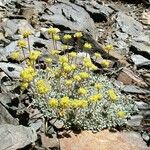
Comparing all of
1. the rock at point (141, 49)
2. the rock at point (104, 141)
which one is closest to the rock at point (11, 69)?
the rock at point (104, 141)

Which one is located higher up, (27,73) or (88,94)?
(27,73)

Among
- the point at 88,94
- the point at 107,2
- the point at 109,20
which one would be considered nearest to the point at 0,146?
the point at 88,94

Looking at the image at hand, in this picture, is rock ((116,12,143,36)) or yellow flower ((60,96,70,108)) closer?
yellow flower ((60,96,70,108))

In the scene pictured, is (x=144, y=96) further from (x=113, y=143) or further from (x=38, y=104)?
(x=38, y=104)

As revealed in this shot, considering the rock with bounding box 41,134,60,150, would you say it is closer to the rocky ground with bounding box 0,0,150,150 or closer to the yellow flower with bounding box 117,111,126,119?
the rocky ground with bounding box 0,0,150,150

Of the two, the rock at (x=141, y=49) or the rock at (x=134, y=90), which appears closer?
the rock at (x=134, y=90)

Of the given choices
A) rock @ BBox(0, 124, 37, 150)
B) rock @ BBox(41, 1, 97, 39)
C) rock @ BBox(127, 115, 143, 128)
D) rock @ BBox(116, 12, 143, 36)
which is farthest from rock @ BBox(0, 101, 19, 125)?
rock @ BBox(116, 12, 143, 36)

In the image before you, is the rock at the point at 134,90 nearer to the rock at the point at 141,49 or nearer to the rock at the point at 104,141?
the rock at the point at 104,141
